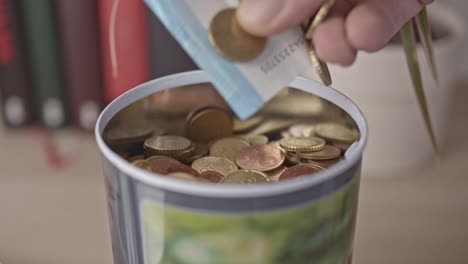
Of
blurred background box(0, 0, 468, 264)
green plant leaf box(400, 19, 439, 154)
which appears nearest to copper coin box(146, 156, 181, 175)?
green plant leaf box(400, 19, 439, 154)

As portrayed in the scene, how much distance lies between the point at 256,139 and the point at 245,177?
0.19 ft

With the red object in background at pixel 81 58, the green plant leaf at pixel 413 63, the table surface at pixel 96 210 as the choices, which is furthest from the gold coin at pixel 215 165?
the red object in background at pixel 81 58

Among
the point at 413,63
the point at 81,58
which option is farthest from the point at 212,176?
the point at 81,58

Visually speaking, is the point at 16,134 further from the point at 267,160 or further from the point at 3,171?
the point at 267,160

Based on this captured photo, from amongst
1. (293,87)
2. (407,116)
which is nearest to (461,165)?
(407,116)

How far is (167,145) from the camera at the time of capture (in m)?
0.35

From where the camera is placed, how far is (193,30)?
285 mm

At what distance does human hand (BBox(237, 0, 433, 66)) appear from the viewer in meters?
0.28

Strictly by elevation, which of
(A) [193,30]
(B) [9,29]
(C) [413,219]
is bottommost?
(C) [413,219]

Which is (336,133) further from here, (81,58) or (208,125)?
(81,58)

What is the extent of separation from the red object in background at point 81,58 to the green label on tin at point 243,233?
0.48 m

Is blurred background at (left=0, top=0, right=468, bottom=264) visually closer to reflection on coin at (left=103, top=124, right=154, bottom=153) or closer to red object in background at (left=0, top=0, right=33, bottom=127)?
red object in background at (left=0, top=0, right=33, bottom=127)

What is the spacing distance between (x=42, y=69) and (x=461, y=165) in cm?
47

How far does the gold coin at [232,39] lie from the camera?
0.94ft
